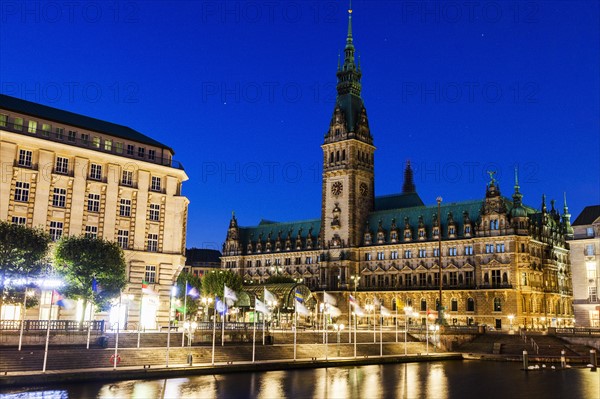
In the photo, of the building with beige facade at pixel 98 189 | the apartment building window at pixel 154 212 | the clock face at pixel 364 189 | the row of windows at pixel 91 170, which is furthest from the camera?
the clock face at pixel 364 189

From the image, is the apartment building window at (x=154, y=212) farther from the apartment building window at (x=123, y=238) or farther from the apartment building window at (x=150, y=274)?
the apartment building window at (x=150, y=274)

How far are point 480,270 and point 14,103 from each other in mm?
94305

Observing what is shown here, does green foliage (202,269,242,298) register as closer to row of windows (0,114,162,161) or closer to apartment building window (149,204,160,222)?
apartment building window (149,204,160,222)

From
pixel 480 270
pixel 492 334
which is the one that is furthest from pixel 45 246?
pixel 480 270

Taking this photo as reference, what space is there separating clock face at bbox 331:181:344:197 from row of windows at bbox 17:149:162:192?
245 feet

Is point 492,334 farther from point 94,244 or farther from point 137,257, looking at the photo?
point 94,244

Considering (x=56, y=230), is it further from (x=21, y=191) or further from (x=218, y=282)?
(x=218, y=282)

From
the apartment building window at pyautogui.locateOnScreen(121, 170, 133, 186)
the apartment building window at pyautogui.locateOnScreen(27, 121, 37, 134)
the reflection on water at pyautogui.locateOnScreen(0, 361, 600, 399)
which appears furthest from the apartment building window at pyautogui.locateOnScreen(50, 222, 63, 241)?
the reflection on water at pyautogui.locateOnScreen(0, 361, 600, 399)

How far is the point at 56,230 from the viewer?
8038 centimetres

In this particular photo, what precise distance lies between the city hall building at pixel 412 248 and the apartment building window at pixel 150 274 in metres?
50.2

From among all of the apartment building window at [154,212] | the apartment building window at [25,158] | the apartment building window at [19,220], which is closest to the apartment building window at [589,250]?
the apartment building window at [154,212]

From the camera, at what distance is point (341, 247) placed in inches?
6171

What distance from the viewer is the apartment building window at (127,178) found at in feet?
285

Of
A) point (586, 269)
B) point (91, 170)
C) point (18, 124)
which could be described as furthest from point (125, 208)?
point (586, 269)
